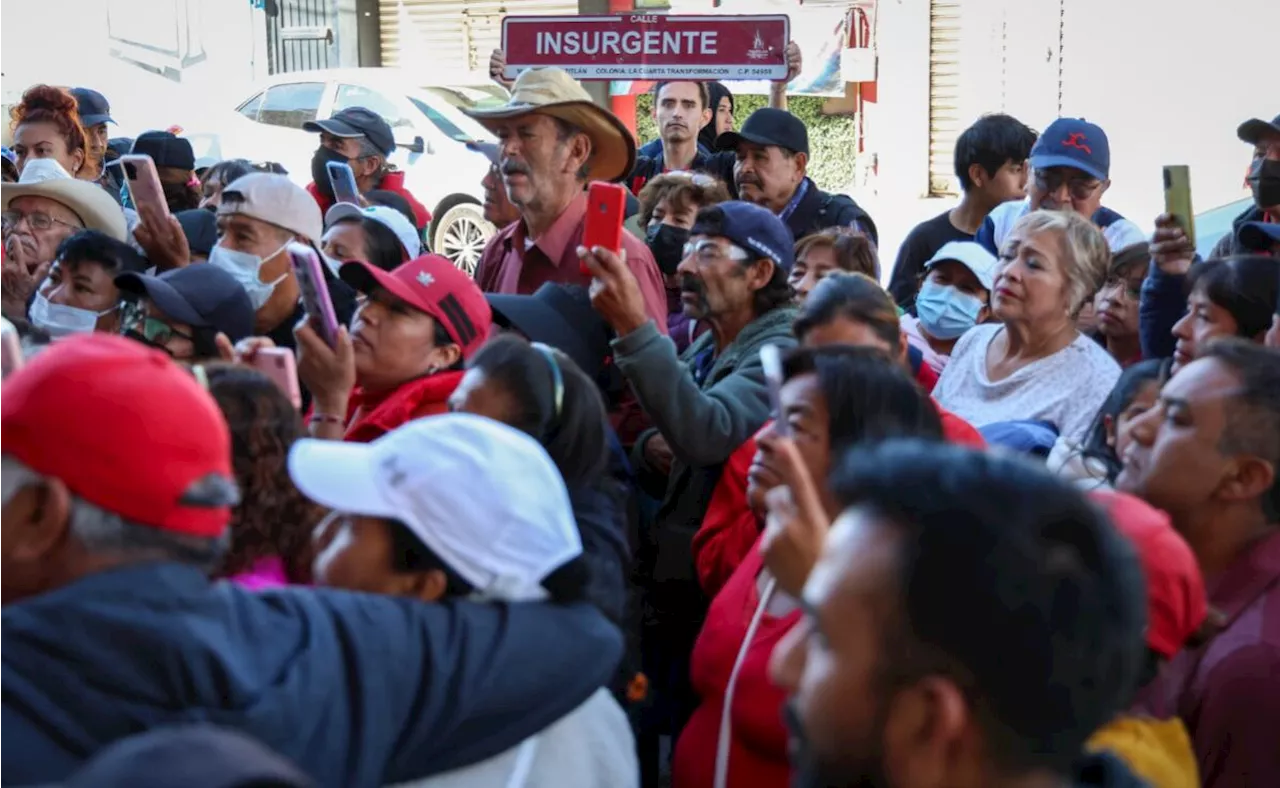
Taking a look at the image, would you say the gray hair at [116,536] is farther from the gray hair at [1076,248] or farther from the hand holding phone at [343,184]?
the hand holding phone at [343,184]

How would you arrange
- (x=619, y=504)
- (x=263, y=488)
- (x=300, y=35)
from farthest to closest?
(x=300, y=35)
(x=619, y=504)
(x=263, y=488)

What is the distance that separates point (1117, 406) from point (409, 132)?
11.0 metres

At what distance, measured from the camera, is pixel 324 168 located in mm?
7695

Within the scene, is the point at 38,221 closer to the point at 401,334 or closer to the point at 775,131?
the point at 401,334

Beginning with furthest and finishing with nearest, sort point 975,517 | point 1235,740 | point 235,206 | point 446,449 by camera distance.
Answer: point 235,206
point 1235,740
point 446,449
point 975,517

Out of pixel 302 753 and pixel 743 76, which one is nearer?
pixel 302 753

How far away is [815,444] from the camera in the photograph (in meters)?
2.97

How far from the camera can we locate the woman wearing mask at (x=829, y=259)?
17.2 ft

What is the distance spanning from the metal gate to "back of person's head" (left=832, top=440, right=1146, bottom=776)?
56.3 ft

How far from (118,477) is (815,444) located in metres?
1.47

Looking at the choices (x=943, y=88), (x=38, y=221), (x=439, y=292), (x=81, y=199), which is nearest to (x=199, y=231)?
(x=81, y=199)

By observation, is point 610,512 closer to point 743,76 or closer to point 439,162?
point 743,76

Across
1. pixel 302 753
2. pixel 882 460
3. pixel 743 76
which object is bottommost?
pixel 302 753

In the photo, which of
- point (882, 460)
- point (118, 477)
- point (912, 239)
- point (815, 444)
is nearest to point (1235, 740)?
point (815, 444)
